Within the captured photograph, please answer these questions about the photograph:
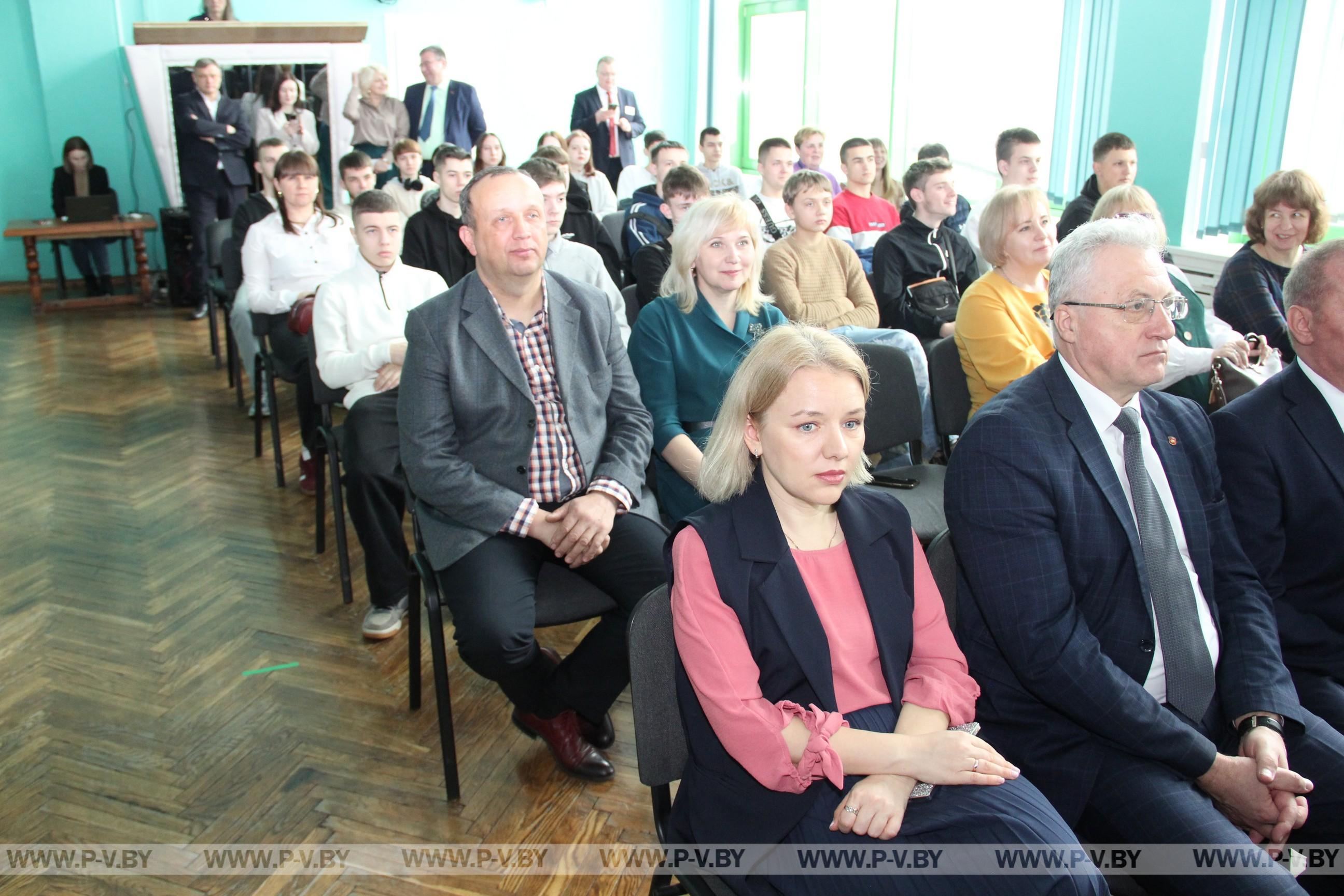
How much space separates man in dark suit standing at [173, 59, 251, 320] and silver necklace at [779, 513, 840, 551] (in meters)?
7.29

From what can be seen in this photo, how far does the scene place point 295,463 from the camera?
14.4 ft

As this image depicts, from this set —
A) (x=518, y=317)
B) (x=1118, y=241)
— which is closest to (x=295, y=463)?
(x=518, y=317)

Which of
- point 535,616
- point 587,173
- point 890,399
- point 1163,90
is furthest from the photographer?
point 587,173

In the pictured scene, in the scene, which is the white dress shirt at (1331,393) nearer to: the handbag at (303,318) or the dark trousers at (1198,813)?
the dark trousers at (1198,813)

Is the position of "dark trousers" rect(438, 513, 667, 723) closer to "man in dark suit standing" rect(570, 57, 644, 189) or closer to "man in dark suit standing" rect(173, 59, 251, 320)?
"man in dark suit standing" rect(173, 59, 251, 320)

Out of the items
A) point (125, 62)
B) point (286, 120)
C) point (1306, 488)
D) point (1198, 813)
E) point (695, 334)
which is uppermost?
point (125, 62)

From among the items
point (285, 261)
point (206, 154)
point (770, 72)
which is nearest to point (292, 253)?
point (285, 261)

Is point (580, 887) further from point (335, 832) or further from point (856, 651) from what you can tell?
point (856, 651)

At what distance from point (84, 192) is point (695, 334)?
25.6ft

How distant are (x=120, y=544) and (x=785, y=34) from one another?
26.6 ft

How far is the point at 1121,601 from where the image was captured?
1.62 meters

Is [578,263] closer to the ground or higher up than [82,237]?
higher up

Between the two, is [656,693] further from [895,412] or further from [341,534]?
[341,534]

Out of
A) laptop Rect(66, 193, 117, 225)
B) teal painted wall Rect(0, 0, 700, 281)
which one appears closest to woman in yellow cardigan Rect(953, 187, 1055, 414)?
laptop Rect(66, 193, 117, 225)
